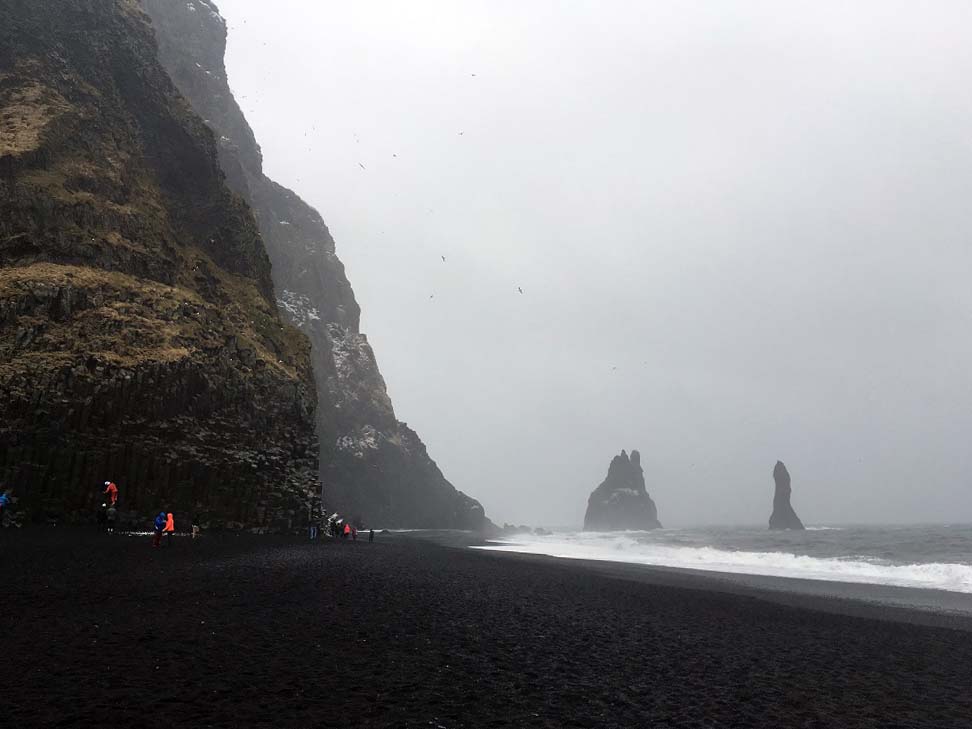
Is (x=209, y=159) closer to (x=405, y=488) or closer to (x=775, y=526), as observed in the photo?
(x=405, y=488)

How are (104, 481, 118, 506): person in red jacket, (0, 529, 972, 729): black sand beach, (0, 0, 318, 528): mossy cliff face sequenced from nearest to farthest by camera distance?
1. (0, 529, 972, 729): black sand beach
2. (104, 481, 118, 506): person in red jacket
3. (0, 0, 318, 528): mossy cliff face

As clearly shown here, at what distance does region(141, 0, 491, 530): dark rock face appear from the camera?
10312 cm

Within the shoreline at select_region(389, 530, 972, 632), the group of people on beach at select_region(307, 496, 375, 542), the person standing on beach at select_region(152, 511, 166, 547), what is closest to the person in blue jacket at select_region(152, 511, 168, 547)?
the person standing on beach at select_region(152, 511, 166, 547)

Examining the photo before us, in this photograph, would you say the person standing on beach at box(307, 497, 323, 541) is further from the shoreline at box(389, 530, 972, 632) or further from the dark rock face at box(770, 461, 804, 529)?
the dark rock face at box(770, 461, 804, 529)

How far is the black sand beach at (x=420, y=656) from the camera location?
25.2ft

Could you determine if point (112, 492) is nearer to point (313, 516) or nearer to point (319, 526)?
point (313, 516)

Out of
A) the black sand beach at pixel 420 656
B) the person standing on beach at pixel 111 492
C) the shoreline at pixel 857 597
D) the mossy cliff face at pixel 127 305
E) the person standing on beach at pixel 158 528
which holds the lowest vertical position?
the shoreline at pixel 857 597

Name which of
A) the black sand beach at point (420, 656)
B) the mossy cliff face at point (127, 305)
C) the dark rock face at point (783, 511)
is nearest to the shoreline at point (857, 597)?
the black sand beach at point (420, 656)

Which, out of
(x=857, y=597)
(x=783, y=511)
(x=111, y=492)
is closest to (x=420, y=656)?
(x=857, y=597)

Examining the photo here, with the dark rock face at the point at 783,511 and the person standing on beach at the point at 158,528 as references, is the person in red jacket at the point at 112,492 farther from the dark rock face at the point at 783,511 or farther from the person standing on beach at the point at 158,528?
the dark rock face at the point at 783,511

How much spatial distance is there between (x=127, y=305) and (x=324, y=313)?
8467 centimetres

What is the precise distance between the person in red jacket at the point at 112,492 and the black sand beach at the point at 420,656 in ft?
40.0

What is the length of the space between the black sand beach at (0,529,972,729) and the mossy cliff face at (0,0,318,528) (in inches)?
636

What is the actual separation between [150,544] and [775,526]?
19778 centimetres
